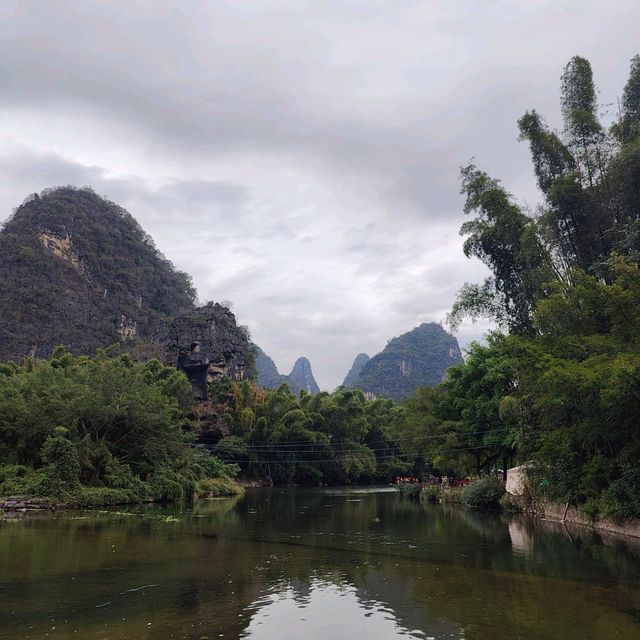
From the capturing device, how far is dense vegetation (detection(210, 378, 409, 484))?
5516 centimetres

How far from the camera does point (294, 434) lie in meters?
55.7

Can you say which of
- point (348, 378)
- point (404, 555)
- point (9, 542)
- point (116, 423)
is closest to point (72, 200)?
point (116, 423)

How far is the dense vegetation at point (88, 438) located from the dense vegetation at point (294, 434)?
1855cm

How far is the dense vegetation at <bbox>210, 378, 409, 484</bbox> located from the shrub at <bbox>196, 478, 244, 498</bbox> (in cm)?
908

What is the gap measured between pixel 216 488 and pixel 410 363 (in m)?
99.3

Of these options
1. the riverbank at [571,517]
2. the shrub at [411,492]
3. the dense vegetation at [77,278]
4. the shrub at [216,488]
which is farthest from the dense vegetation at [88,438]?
the dense vegetation at [77,278]

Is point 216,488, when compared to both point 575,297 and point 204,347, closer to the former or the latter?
point 204,347

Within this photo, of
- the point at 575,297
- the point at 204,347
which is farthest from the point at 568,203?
the point at 204,347

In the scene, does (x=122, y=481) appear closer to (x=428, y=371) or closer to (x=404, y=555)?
(x=404, y=555)

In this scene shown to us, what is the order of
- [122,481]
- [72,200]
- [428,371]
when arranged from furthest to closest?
1. [428,371]
2. [72,200]
3. [122,481]

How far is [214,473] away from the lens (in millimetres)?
44562

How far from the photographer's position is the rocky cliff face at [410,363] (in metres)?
128

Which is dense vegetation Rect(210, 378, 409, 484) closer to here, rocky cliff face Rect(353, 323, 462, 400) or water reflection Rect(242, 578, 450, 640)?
water reflection Rect(242, 578, 450, 640)

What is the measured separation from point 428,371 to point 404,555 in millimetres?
123240
